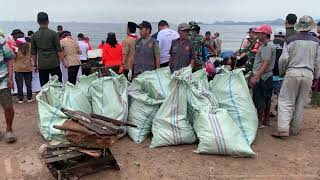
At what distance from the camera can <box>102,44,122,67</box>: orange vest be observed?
7.52 m

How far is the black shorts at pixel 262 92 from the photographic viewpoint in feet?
19.5

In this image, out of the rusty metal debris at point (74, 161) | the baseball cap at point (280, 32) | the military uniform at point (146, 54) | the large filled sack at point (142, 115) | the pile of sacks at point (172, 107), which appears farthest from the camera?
the military uniform at point (146, 54)

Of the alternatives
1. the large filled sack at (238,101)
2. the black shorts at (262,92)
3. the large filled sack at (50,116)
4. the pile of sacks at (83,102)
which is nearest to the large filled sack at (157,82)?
the pile of sacks at (83,102)

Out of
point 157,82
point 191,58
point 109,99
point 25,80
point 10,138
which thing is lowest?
point 10,138

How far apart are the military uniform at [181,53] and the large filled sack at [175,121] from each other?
1.19 m

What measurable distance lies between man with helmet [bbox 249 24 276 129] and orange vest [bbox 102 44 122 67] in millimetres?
2652

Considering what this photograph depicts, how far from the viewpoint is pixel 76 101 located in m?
5.75

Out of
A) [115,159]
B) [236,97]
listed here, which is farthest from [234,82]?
[115,159]

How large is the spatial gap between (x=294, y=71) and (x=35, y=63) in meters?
4.42

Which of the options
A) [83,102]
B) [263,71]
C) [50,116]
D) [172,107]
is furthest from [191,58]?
[50,116]

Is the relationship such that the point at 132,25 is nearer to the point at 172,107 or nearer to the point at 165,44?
the point at 165,44

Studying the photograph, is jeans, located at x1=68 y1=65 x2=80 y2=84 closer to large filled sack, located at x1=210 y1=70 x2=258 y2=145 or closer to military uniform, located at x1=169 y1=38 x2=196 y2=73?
military uniform, located at x1=169 y1=38 x2=196 y2=73

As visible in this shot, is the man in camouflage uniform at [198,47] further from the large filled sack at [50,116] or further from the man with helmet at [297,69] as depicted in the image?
the large filled sack at [50,116]

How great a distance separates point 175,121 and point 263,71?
1.52 meters
